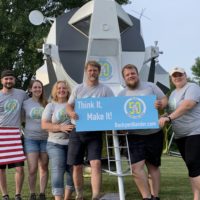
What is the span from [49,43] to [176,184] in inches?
172

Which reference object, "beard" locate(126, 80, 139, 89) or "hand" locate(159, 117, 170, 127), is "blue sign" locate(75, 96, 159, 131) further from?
"beard" locate(126, 80, 139, 89)

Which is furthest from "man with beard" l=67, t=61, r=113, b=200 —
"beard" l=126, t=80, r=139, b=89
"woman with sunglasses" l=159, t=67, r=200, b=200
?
"woman with sunglasses" l=159, t=67, r=200, b=200

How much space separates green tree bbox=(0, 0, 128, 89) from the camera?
2348 cm

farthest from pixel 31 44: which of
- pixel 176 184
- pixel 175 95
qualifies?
pixel 175 95

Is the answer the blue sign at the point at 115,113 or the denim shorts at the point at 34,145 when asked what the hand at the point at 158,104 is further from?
the denim shorts at the point at 34,145

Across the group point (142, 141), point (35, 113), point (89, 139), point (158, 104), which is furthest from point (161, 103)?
point (35, 113)

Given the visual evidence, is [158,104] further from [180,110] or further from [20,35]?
[20,35]

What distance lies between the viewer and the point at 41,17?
8797 millimetres

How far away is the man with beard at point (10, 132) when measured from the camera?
712 centimetres

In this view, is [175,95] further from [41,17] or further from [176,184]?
[176,184]

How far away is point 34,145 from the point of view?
7285 millimetres

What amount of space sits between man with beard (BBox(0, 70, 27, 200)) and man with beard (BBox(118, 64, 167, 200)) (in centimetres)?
191

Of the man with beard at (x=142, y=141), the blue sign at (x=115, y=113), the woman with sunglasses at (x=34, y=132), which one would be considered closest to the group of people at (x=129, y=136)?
the man with beard at (x=142, y=141)

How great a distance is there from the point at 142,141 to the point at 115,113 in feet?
1.82
